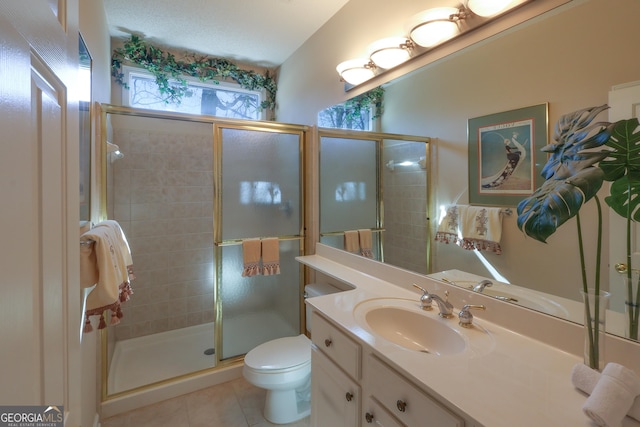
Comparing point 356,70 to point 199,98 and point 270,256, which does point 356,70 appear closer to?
point 270,256

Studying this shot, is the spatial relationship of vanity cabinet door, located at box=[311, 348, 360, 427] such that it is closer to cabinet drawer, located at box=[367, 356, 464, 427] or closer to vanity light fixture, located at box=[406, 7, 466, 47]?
cabinet drawer, located at box=[367, 356, 464, 427]

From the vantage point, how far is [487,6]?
4.02 ft

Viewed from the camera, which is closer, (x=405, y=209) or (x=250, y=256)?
(x=405, y=209)

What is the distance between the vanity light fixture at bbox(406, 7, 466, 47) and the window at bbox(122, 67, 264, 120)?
2.00 meters

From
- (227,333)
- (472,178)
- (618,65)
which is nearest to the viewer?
(618,65)

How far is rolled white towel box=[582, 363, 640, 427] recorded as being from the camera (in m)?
0.63

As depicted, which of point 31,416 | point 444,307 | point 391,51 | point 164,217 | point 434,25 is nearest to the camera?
point 31,416

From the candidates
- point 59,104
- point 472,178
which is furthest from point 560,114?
point 59,104

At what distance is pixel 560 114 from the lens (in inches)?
39.9

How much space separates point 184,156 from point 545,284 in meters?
2.86

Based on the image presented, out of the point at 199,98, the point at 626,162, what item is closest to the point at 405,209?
the point at 626,162

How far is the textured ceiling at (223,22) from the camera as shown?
85.5 inches

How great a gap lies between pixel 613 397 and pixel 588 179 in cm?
49

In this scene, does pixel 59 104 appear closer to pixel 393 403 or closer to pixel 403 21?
pixel 393 403
